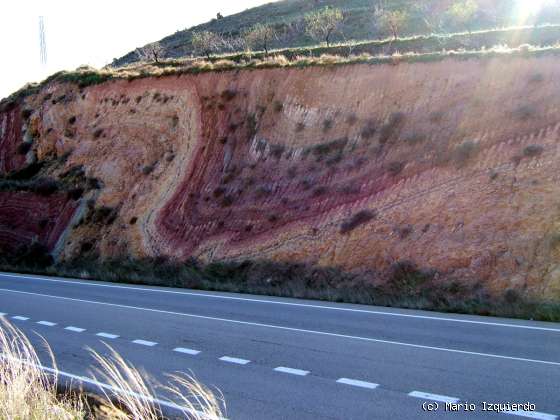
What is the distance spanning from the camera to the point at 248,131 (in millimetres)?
29672

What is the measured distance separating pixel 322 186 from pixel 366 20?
119 feet

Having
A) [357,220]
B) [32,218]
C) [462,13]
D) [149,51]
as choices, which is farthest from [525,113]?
[149,51]

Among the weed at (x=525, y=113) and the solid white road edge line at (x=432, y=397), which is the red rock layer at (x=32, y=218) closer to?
the weed at (x=525, y=113)

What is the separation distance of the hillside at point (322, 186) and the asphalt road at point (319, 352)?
2.75 m

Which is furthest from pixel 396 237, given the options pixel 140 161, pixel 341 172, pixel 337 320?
pixel 140 161

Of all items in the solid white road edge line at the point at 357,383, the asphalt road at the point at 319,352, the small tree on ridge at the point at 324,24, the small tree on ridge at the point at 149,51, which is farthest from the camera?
the small tree on ridge at the point at 149,51

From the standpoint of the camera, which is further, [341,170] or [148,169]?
[148,169]

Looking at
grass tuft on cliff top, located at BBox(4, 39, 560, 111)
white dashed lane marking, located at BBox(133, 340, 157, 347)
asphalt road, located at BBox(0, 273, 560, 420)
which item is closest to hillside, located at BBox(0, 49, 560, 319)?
grass tuft on cliff top, located at BBox(4, 39, 560, 111)

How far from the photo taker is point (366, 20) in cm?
5694

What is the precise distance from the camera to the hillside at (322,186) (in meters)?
18.0

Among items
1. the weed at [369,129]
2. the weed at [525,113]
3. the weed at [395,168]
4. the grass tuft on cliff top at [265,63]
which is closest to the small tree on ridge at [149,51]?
the grass tuft on cliff top at [265,63]

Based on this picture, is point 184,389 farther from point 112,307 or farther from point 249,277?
point 249,277

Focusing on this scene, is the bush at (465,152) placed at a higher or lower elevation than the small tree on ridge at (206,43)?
lower

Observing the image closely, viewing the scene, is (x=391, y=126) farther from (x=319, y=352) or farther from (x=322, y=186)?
(x=319, y=352)
